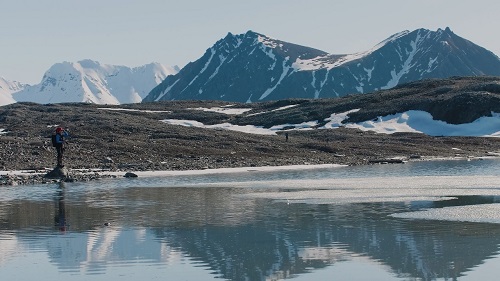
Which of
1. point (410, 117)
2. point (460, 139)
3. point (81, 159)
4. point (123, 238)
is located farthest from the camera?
point (410, 117)

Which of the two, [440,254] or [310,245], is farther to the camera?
[310,245]

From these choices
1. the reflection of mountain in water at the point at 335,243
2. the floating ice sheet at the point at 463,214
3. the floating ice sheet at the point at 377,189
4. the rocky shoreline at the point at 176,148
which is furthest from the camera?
the rocky shoreline at the point at 176,148

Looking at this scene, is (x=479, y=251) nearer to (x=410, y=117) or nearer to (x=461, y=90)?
(x=410, y=117)

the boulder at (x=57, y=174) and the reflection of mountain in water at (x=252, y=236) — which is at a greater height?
the boulder at (x=57, y=174)

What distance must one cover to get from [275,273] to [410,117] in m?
145

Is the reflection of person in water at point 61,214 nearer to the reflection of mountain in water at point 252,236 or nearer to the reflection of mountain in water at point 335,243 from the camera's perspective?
the reflection of mountain in water at point 252,236

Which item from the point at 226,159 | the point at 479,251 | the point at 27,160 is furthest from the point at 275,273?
the point at 226,159

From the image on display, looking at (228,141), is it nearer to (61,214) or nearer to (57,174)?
(57,174)

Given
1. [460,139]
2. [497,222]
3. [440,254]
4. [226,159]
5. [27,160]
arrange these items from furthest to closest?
[460,139], [226,159], [27,160], [497,222], [440,254]

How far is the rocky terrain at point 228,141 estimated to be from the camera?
266 ft

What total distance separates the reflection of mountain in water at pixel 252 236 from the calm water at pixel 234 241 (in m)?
0.04

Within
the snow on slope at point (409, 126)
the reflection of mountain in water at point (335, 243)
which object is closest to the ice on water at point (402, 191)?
the reflection of mountain in water at point (335, 243)

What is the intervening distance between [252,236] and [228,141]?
78.1 m

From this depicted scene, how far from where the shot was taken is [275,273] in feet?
72.6
